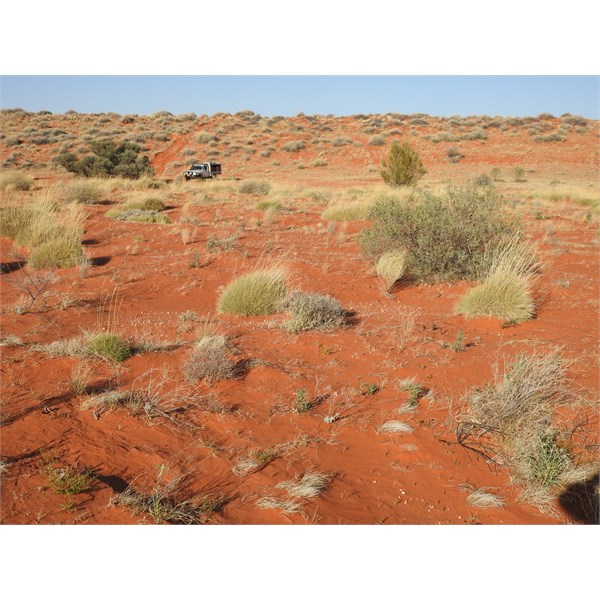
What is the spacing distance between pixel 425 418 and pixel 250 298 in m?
3.57

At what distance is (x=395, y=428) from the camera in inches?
173

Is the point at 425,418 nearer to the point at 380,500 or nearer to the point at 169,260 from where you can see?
the point at 380,500

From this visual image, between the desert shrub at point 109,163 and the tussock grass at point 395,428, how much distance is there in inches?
962

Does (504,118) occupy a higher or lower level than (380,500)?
higher

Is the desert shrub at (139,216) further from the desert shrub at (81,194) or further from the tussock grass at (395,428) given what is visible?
the tussock grass at (395,428)

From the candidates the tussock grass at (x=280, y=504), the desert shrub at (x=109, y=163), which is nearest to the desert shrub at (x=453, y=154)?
the desert shrub at (x=109, y=163)

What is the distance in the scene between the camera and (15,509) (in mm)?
3029

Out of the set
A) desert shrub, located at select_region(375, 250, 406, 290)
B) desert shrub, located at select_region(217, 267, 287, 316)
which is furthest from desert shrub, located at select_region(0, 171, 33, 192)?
desert shrub, located at select_region(375, 250, 406, 290)

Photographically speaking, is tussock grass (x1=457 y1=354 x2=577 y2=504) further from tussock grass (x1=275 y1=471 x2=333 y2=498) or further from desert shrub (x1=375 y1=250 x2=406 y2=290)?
desert shrub (x1=375 y1=250 x2=406 y2=290)

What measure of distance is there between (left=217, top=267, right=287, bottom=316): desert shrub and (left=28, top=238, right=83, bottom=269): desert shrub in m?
3.87

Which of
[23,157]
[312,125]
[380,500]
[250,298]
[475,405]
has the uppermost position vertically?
[312,125]

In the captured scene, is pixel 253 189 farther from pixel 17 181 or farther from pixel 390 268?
pixel 390 268

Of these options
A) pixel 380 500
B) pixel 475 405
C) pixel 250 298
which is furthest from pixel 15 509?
pixel 250 298

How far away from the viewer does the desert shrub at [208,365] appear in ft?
16.5
